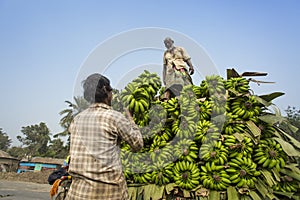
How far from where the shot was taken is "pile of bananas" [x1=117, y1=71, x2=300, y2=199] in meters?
2.15

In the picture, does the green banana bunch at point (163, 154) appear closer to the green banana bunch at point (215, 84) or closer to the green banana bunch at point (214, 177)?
the green banana bunch at point (214, 177)

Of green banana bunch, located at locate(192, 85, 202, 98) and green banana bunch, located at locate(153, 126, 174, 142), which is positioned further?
green banana bunch, located at locate(192, 85, 202, 98)

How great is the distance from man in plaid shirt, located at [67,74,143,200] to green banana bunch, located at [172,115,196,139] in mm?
589

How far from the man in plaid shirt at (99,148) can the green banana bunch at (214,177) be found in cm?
73

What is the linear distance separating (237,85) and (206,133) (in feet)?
2.03

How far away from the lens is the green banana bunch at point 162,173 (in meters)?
2.21

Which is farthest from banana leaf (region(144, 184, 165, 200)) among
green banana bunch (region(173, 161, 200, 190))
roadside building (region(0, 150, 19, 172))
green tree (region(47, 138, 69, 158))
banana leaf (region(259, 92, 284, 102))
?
green tree (region(47, 138, 69, 158))

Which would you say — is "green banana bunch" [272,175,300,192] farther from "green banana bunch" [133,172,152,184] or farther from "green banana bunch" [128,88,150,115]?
"green banana bunch" [128,88,150,115]

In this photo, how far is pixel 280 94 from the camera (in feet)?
8.42

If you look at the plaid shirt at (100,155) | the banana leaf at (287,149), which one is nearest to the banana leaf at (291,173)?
the banana leaf at (287,149)

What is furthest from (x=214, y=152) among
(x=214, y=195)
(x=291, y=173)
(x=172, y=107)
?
(x=291, y=173)

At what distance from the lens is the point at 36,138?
144 ft

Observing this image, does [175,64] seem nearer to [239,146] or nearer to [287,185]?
[239,146]

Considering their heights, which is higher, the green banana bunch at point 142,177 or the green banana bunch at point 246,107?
the green banana bunch at point 246,107
